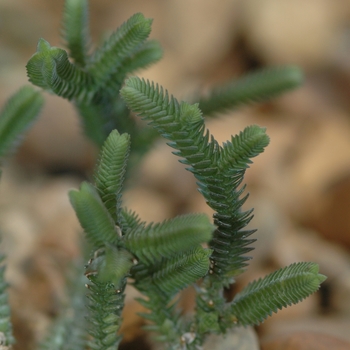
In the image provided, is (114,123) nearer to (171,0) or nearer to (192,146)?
(192,146)

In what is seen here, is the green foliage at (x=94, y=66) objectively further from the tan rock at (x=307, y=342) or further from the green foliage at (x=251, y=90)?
the tan rock at (x=307, y=342)

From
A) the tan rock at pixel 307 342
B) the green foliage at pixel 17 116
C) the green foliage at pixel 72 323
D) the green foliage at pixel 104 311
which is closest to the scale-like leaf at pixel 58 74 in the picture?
the green foliage at pixel 17 116

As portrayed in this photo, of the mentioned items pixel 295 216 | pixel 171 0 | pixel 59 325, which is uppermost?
pixel 171 0

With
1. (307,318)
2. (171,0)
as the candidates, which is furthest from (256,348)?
(171,0)

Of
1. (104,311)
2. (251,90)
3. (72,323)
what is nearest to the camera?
(104,311)

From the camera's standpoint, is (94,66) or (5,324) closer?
(5,324)

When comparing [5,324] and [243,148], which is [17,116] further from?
[243,148]

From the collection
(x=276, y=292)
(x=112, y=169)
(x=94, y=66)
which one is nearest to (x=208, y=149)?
(x=112, y=169)
